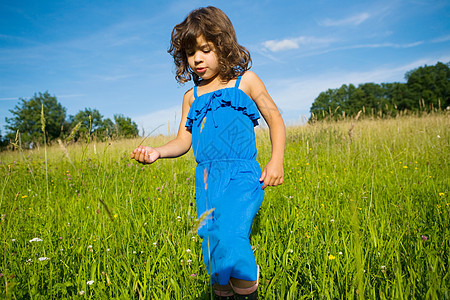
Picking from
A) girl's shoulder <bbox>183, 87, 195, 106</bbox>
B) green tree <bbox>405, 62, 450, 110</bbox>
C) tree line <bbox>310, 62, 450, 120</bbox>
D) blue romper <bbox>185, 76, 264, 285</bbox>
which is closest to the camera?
blue romper <bbox>185, 76, 264, 285</bbox>

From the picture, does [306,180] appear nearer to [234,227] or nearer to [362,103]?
[234,227]

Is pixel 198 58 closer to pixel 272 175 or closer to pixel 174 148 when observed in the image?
pixel 174 148

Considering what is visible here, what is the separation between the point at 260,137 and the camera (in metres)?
6.64

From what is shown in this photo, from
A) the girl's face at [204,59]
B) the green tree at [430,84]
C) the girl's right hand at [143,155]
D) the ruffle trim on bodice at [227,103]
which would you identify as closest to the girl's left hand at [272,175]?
the ruffle trim on bodice at [227,103]

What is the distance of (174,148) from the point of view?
1934mm

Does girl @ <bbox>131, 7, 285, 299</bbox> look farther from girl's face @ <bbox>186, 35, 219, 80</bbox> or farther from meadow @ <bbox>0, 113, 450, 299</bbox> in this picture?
meadow @ <bbox>0, 113, 450, 299</bbox>

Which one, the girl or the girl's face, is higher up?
the girl's face

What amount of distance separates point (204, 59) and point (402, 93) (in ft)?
Answer: 199

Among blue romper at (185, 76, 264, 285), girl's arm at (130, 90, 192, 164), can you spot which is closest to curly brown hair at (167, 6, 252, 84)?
blue romper at (185, 76, 264, 285)

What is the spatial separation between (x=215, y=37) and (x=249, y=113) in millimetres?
596

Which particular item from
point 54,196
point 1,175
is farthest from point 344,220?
point 1,175

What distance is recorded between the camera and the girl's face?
1784mm

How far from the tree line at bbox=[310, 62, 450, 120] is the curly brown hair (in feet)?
127

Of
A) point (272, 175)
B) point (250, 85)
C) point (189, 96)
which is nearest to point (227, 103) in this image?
point (250, 85)
